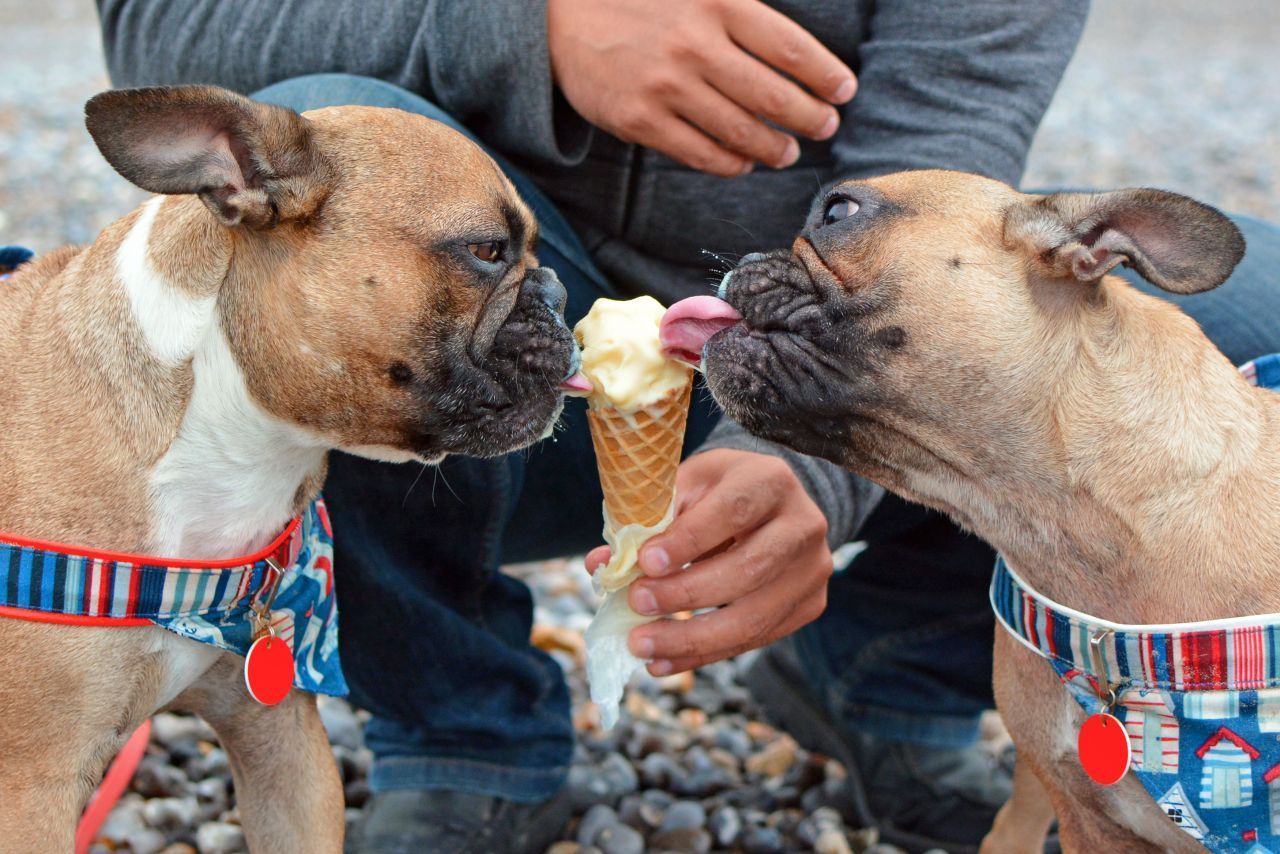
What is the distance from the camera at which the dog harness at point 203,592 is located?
2.23 metres

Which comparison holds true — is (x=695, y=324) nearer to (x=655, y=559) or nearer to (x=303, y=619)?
(x=655, y=559)

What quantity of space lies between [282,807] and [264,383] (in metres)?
0.90

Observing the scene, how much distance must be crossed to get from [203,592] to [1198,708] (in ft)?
5.76

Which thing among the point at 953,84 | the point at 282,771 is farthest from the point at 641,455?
the point at 953,84

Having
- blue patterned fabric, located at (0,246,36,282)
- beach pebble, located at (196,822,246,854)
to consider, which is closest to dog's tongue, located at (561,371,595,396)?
blue patterned fabric, located at (0,246,36,282)

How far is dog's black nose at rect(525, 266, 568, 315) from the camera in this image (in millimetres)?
2584

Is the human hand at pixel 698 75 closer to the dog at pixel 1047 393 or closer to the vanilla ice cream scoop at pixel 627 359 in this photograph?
the dog at pixel 1047 393

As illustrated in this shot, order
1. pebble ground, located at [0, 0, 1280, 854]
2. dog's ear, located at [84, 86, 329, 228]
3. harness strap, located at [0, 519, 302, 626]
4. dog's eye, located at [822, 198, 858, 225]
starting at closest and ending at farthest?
dog's ear, located at [84, 86, 329, 228], harness strap, located at [0, 519, 302, 626], dog's eye, located at [822, 198, 858, 225], pebble ground, located at [0, 0, 1280, 854]

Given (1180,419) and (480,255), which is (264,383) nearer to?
(480,255)

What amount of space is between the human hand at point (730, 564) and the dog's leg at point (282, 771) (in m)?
0.67

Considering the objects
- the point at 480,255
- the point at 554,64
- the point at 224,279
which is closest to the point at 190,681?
the point at 224,279

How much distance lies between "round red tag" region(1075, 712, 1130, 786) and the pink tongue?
3.68 ft

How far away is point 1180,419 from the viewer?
235 cm

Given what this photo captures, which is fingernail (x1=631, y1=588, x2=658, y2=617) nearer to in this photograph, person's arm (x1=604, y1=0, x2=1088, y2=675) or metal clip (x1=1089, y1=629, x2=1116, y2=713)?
person's arm (x1=604, y1=0, x2=1088, y2=675)
